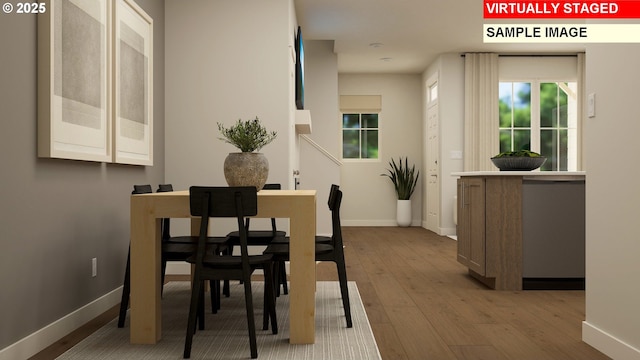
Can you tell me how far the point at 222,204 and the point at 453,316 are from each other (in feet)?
5.47

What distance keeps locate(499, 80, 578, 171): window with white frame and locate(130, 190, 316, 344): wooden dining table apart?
663cm

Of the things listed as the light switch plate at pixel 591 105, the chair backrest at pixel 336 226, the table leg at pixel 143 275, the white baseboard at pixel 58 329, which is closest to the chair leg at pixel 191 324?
the table leg at pixel 143 275

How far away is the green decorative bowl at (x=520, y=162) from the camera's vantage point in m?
4.53

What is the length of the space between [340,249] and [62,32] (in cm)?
185

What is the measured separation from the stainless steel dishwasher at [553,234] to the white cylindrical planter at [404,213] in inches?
224

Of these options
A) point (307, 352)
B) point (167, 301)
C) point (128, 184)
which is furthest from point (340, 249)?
point (128, 184)

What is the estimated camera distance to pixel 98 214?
3.47 metres

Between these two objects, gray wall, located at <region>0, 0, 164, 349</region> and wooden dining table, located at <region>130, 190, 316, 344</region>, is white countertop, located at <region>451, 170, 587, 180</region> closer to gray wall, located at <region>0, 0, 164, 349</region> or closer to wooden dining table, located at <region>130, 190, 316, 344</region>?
wooden dining table, located at <region>130, 190, 316, 344</region>

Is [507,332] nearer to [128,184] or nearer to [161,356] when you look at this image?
[161,356]

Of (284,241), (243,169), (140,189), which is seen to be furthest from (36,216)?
(284,241)

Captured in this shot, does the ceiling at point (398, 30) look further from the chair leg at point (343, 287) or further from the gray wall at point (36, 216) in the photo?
the chair leg at point (343, 287)

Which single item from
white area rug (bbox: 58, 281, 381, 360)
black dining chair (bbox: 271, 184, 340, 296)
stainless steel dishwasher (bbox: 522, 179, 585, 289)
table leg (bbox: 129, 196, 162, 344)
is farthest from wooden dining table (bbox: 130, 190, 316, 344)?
stainless steel dishwasher (bbox: 522, 179, 585, 289)

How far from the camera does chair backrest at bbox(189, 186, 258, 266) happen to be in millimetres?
2666

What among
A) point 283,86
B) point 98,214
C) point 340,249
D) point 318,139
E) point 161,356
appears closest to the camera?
point 161,356
